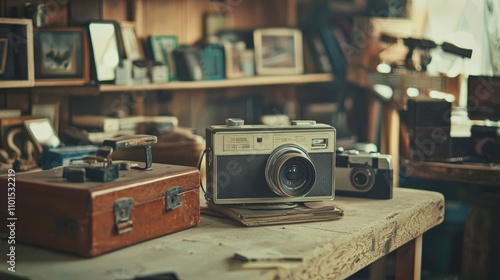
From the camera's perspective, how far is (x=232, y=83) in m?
3.74

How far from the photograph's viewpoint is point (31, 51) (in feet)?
9.30

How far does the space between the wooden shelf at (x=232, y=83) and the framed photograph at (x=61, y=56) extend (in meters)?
0.12

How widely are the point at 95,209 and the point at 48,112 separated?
1574 mm

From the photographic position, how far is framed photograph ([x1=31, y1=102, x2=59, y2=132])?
308 cm

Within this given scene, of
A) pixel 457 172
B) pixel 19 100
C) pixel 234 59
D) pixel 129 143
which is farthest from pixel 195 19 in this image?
pixel 129 143

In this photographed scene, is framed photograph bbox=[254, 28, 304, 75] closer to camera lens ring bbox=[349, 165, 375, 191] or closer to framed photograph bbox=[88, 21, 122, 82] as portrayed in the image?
framed photograph bbox=[88, 21, 122, 82]

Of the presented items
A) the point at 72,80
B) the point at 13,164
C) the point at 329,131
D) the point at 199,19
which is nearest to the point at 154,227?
the point at 329,131

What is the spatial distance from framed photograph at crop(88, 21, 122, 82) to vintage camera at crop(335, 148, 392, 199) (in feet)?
3.88

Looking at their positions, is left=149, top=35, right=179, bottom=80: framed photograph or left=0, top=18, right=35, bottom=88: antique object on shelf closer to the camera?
left=0, top=18, right=35, bottom=88: antique object on shelf

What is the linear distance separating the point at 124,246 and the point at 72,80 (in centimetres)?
145

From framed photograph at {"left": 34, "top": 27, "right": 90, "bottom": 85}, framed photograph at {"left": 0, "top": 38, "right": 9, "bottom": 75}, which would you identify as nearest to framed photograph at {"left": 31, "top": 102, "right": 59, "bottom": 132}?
framed photograph at {"left": 34, "top": 27, "right": 90, "bottom": 85}

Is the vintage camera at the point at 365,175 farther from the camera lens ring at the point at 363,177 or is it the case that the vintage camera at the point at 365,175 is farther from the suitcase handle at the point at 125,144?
the suitcase handle at the point at 125,144

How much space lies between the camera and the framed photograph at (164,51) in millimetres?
3488

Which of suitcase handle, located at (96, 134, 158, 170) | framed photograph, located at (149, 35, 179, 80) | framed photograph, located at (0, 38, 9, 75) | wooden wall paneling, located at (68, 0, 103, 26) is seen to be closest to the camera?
suitcase handle, located at (96, 134, 158, 170)
